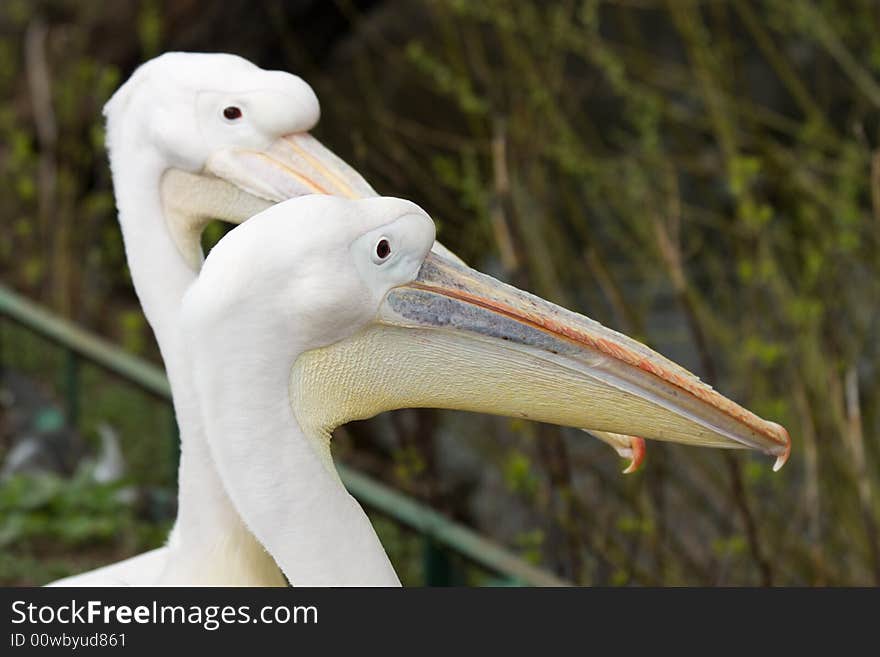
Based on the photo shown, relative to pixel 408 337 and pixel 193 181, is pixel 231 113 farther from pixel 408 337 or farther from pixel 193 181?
pixel 408 337

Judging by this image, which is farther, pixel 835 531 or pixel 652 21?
pixel 652 21

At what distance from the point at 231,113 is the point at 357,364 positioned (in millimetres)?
679

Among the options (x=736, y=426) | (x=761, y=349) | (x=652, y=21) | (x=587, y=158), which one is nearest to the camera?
(x=736, y=426)

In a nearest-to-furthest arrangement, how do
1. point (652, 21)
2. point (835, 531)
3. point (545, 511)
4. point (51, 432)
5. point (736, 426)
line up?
point (736, 426) → point (545, 511) → point (835, 531) → point (51, 432) → point (652, 21)

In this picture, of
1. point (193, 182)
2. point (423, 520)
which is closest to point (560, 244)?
point (423, 520)

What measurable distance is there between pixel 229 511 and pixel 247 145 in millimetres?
537

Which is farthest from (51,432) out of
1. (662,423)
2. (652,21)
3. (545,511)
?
(652,21)

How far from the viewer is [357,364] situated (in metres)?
1.56

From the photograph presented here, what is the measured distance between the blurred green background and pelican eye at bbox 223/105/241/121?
516mm

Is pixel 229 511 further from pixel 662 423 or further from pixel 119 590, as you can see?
pixel 662 423

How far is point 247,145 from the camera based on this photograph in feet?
6.86

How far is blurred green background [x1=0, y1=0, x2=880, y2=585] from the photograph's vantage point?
111 inches

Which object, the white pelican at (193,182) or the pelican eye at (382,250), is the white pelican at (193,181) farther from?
the pelican eye at (382,250)

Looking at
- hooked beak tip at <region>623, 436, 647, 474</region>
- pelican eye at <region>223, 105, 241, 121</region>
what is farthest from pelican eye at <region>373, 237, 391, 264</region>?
pelican eye at <region>223, 105, 241, 121</region>
